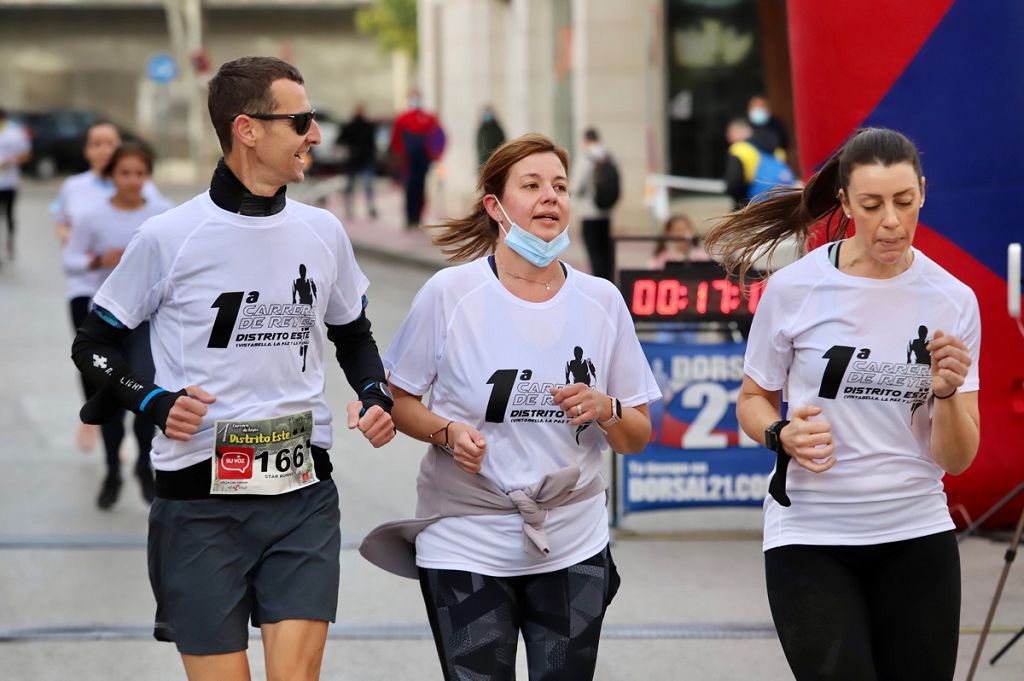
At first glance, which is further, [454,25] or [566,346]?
[454,25]

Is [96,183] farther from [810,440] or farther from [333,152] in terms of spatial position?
[333,152]

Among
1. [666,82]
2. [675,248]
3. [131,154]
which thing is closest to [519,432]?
[131,154]

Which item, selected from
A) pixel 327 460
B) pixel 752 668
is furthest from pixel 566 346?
pixel 752 668

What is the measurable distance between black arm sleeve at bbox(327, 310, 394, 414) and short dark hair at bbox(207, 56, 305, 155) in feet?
2.01

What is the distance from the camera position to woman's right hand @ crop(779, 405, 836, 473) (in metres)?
3.71

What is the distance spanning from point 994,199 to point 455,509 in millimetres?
4188

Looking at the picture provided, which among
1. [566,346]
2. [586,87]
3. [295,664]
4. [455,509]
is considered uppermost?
[586,87]

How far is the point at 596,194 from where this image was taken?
1931 cm

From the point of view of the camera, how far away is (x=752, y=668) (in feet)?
20.0

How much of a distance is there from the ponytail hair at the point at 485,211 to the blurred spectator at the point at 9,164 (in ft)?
57.4

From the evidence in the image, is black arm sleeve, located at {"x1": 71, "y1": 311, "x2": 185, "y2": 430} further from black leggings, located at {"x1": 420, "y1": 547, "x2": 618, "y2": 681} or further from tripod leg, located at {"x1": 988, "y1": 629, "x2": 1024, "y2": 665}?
tripod leg, located at {"x1": 988, "y1": 629, "x2": 1024, "y2": 665}

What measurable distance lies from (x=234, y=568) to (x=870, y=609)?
156 cm

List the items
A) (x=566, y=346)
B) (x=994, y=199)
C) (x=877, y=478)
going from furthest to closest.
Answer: (x=994, y=199), (x=566, y=346), (x=877, y=478)

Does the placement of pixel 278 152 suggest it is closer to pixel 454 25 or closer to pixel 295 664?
pixel 295 664
